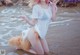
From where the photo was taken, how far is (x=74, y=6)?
10.6ft

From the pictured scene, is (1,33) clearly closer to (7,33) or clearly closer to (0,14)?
(7,33)

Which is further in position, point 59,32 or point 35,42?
point 59,32

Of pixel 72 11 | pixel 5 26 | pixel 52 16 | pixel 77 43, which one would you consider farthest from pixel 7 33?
pixel 72 11

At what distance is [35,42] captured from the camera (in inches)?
52.9

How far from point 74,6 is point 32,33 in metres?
1.99

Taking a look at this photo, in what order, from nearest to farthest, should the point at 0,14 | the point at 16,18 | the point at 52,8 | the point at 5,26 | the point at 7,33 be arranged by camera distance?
the point at 52,8 < the point at 7,33 < the point at 5,26 < the point at 16,18 < the point at 0,14

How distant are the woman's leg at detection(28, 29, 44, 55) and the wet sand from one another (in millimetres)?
162

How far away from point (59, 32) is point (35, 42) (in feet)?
2.27

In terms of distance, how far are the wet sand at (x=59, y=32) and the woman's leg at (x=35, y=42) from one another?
162mm

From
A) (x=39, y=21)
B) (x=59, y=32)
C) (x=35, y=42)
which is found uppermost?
(x=39, y=21)

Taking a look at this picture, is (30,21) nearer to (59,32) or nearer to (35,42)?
(35,42)

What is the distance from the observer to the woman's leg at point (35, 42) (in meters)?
1.33

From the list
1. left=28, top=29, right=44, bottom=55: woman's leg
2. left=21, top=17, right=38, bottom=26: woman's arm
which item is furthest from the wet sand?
left=21, top=17, right=38, bottom=26: woman's arm

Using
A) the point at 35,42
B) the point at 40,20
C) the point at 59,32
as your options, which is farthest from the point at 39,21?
the point at 59,32
